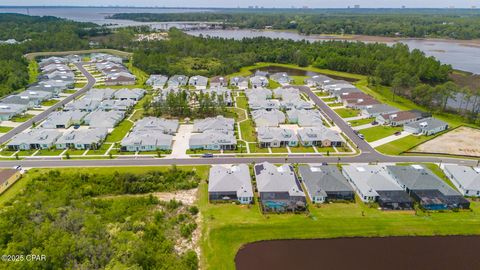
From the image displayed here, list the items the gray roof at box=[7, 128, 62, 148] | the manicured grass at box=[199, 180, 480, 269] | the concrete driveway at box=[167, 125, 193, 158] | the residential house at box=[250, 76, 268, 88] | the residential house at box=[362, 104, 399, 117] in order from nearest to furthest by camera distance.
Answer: the manicured grass at box=[199, 180, 480, 269], the concrete driveway at box=[167, 125, 193, 158], the gray roof at box=[7, 128, 62, 148], the residential house at box=[362, 104, 399, 117], the residential house at box=[250, 76, 268, 88]

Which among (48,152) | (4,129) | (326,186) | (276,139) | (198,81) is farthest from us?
(198,81)

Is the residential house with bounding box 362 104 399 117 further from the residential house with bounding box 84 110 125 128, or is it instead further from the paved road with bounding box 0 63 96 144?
the paved road with bounding box 0 63 96 144

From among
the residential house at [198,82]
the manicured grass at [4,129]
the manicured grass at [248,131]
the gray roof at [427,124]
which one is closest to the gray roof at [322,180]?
the manicured grass at [248,131]

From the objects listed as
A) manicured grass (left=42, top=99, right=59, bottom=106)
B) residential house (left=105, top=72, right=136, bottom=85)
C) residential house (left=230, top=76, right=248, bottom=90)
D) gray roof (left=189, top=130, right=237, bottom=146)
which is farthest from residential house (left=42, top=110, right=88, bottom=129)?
residential house (left=230, top=76, right=248, bottom=90)

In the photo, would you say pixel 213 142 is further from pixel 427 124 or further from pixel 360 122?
pixel 427 124

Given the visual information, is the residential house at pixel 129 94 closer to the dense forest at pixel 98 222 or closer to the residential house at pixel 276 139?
the residential house at pixel 276 139

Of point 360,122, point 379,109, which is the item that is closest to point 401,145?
point 360,122
